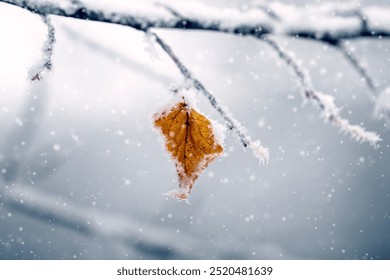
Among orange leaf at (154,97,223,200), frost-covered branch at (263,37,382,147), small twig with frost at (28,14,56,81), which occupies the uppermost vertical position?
small twig with frost at (28,14,56,81)

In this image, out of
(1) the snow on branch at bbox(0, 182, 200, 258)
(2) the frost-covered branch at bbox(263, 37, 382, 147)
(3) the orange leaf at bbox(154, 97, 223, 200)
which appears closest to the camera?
(2) the frost-covered branch at bbox(263, 37, 382, 147)

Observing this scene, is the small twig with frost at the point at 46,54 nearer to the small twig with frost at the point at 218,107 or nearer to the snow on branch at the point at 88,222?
the small twig with frost at the point at 218,107

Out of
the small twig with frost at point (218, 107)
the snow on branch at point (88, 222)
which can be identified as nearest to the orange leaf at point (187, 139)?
the small twig with frost at point (218, 107)

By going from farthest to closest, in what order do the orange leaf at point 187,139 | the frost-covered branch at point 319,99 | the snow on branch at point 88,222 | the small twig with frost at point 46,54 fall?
the snow on branch at point 88,222
the orange leaf at point 187,139
the small twig with frost at point 46,54
the frost-covered branch at point 319,99

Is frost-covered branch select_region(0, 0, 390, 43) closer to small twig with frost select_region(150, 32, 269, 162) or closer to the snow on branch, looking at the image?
small twig with frost select_region(150, 32, 269, 162)

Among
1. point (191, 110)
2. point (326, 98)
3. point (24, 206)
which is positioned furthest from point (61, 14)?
point (24, 206)

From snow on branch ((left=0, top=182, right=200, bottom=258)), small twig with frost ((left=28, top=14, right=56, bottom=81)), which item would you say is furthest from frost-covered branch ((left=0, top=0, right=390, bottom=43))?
snow on branch ((left=0, top=182, right=200, bottom=258))
